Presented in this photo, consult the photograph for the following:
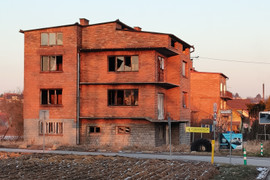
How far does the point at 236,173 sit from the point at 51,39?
25651mm

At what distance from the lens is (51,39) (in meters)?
39.8

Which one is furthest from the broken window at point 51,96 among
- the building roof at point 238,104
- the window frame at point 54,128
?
the building roof at point 238,104

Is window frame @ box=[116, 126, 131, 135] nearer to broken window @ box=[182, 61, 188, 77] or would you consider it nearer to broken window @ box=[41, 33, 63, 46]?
broken window @ box=[41, 33, 63, 46]

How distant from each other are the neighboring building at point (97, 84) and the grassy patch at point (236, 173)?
1730 centimetres

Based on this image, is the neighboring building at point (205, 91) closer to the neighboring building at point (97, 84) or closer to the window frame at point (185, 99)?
the window frame at point (185, 99)

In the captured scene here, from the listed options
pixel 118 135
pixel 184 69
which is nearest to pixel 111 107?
pixel 118 135

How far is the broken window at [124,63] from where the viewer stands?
38.2m

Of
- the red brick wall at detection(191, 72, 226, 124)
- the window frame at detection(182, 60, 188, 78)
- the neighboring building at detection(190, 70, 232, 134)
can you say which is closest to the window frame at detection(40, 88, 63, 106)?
the window frame at detection(182, 60, 188, 78)

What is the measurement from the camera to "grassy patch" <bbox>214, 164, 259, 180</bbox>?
56.3ft

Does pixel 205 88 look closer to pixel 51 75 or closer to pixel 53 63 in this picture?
pixel 53 63

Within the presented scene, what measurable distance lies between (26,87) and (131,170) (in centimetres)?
2471

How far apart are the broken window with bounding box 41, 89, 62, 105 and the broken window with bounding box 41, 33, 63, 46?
162 inches

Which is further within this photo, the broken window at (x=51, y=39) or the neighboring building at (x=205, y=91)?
the neighboring building at (x=205, y=91)

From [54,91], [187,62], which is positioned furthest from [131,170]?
[187,62]
